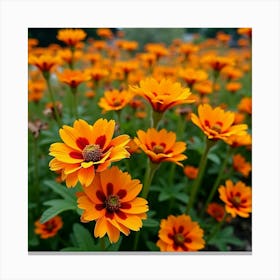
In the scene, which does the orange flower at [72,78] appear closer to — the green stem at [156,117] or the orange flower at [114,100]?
the orange flower at [114,100]

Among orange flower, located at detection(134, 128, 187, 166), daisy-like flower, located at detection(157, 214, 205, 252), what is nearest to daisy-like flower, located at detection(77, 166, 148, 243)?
orange flower, located at detection(134, 128, 187, 166)

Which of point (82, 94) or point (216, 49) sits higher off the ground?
point (216, 49)

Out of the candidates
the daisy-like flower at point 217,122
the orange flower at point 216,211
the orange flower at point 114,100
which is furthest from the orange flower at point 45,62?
the orange flower at point 216,211

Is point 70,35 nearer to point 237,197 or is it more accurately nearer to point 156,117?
point 156,117

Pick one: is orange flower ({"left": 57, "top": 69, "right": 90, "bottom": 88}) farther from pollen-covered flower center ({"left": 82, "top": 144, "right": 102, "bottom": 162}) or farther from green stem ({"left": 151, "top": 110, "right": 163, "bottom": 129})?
pollen-covered flower center ({"left": 82, "top": 144, "right": 102, "bottom": 162})

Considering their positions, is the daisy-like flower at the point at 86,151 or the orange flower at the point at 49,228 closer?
the daisy-like flower at the point at 86,151
